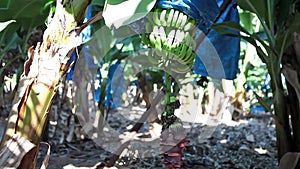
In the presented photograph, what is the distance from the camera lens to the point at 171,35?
1063mm

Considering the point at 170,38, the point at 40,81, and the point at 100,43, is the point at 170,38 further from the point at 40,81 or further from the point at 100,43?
the point at 100,43

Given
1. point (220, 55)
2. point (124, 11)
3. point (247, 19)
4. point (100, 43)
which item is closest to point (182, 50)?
point (124, 11)

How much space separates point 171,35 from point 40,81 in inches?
15.9

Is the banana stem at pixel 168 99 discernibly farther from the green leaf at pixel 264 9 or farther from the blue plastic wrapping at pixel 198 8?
the green leaf at pixel 264 9

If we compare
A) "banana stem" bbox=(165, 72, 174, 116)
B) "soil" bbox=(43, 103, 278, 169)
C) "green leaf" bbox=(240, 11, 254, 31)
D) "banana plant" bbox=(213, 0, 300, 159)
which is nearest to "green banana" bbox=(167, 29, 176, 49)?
"banana stem" bbox=(165, 72, 174, 116)

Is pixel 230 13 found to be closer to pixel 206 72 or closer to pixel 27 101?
pixel 206 72

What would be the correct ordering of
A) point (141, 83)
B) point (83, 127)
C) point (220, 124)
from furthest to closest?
point (220, 124) → point (141, 83) → point (83, 127)

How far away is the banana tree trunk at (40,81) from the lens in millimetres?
855

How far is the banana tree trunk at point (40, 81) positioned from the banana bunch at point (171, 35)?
0.93 ft

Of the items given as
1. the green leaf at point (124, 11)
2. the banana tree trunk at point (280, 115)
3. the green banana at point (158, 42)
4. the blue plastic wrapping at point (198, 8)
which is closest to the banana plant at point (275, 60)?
the banana tree trunk at point (280, 115)

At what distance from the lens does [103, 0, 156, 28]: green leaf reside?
741 mm

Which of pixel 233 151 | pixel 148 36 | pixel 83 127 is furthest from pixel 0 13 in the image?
pixel 233 151

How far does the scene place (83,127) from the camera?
255 centimetres

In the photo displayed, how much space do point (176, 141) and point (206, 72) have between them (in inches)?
32.6
